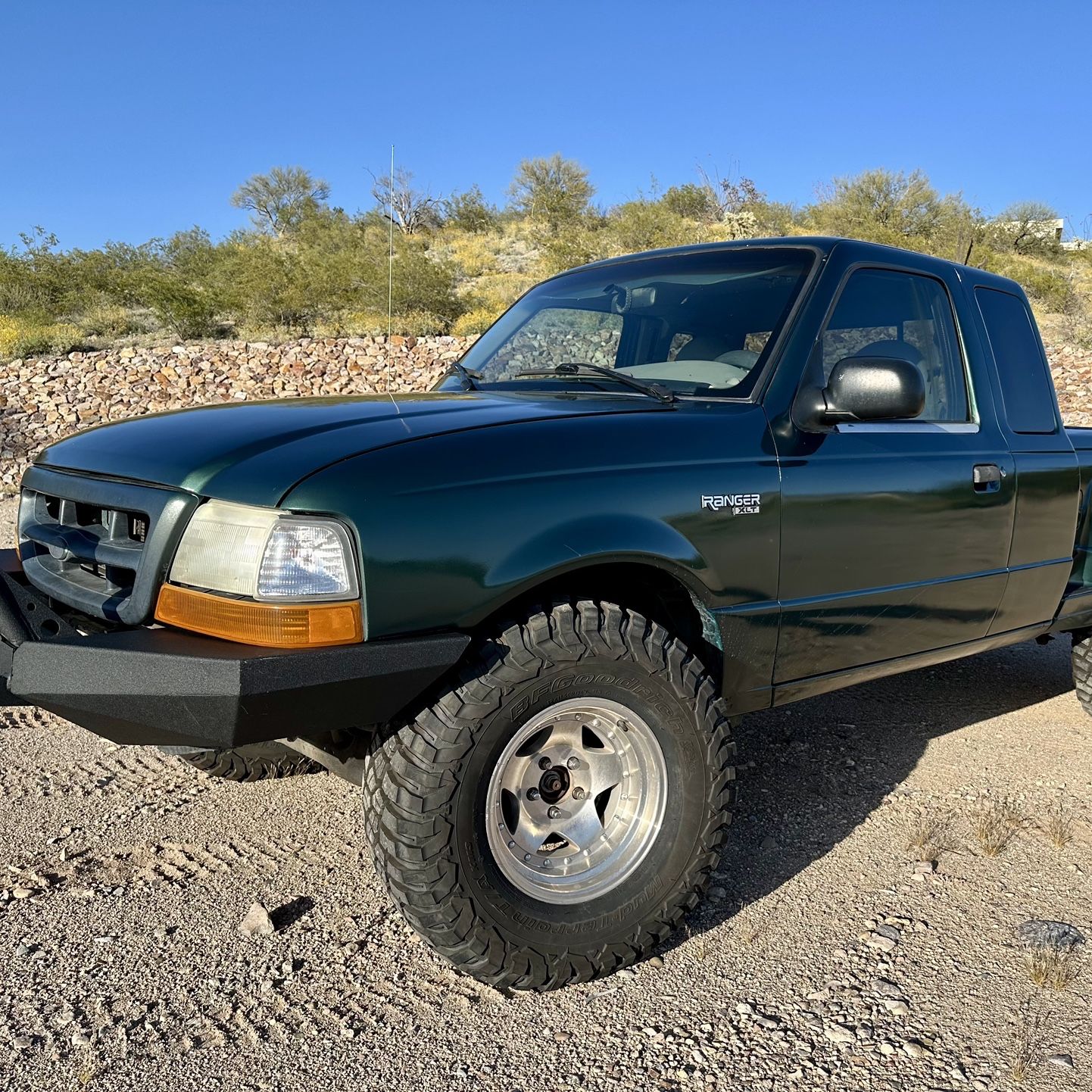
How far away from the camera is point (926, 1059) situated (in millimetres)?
2355

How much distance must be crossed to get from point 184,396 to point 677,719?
1398 centimetres

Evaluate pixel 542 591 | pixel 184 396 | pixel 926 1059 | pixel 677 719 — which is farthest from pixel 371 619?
pixel 184 396

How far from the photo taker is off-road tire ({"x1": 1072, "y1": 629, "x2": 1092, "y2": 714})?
4789 mm

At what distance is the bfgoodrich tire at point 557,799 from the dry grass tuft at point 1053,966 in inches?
34.7

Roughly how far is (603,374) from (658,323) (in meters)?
0.41

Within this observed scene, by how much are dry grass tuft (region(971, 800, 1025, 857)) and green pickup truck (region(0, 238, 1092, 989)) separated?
0.59m

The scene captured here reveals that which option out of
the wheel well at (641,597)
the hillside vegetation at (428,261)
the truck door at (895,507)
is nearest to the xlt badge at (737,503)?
the truck door at (895,507)

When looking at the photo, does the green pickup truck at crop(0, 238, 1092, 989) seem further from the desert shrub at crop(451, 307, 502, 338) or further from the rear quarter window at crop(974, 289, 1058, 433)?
the desert shrub at crop(451, 307, 502, 338)

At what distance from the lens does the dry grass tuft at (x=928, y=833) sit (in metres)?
3.41

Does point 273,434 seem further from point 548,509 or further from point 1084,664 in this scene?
point 1084,664

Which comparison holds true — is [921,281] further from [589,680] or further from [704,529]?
[589,680]

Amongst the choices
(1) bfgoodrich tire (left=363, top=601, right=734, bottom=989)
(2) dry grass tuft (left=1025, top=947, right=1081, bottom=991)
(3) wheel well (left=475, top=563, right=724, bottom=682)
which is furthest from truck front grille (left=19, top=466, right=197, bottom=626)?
(2) dry grass tuft (left=1025, top=947, right=1081, bottom=991)

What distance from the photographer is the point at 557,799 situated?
272 centimetres

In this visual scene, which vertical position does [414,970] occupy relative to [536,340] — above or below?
below
